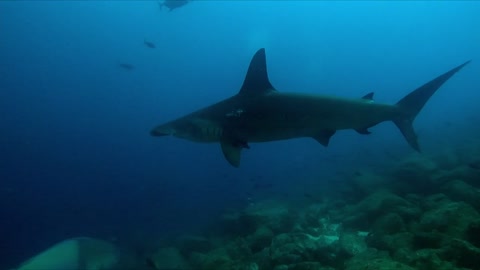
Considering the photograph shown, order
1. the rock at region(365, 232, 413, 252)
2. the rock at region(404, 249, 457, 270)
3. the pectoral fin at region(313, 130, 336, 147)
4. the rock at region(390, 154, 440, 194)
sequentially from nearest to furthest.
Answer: the rock at region(404, 249, 457, 270) < the rock at region(365, 232, 413, 252) < the pectoral fin at region(313, 130, 336, 147) < the rock at region(390, 154, 440, 194)

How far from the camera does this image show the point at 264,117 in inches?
250

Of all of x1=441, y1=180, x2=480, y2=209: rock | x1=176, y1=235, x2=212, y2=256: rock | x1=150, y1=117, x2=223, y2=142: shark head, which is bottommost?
x1=176, y1=235, x2=212, y2=256: rock

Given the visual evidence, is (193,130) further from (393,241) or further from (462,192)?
(462,192)

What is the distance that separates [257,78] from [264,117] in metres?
0.68

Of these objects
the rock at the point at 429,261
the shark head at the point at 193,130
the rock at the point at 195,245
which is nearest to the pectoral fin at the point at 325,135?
the shark head at the point at 193,130

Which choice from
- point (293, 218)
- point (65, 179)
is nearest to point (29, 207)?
point (65, 179)

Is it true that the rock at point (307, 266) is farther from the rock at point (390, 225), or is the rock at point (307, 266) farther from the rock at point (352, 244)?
the rock at point (390, 225)

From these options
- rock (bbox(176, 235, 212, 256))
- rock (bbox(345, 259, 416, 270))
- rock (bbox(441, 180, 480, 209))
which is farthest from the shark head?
rock (bbox(176, 235, 212, 256))

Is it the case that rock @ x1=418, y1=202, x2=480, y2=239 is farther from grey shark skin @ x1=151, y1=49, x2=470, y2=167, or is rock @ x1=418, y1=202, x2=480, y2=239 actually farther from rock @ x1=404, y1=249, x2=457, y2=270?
grey shark skin @ x1=151, y1=49, x2=470, y2=167

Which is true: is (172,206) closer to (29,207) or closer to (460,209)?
(29,207)

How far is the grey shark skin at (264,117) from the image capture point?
6.32 m

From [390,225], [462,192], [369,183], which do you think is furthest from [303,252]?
[369,183]

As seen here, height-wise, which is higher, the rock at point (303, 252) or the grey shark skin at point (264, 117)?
the grey shark skin at point (264, 117)

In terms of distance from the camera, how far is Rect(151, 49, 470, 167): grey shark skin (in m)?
6.32
